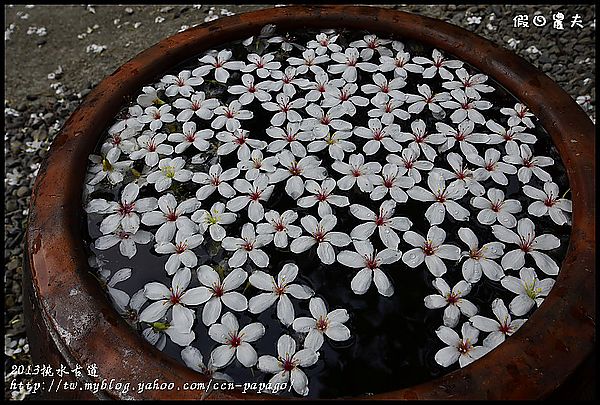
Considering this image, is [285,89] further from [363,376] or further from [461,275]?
[363,376]

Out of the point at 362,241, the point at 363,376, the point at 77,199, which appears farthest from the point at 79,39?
the point at 363,376

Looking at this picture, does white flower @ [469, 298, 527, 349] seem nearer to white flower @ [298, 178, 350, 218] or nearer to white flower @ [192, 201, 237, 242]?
white flower @ [298, 178, 350, 218]

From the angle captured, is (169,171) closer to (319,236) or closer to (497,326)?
(319,236)

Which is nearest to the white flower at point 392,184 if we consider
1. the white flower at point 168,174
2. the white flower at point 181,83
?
the white flower at point 168,174

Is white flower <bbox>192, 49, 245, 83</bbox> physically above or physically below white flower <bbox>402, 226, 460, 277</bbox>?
below

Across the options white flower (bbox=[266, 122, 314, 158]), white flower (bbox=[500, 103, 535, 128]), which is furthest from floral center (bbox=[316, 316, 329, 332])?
white flower (bbox=[500, 103, 535, 128])
